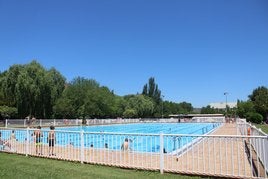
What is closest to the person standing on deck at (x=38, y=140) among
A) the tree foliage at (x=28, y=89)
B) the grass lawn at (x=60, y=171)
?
the grass lawn at (x=60, y=171)

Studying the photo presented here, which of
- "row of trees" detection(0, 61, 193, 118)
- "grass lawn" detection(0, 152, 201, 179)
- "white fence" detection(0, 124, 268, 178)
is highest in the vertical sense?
"row of trees" detection(0, 61, 193, 118)

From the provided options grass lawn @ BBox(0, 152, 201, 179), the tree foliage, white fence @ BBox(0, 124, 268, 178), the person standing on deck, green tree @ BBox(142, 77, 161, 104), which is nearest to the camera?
grass lawn @ BBox(0, 152, 201, 179)

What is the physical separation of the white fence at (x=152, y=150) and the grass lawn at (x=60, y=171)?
1.71ft

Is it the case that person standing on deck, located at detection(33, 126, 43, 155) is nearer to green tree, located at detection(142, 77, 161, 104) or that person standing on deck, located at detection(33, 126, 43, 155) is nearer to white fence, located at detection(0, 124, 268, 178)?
white fence, located at detection(0, 124, 268, 178)

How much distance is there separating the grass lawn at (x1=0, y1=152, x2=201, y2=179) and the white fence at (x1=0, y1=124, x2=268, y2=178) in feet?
1.71

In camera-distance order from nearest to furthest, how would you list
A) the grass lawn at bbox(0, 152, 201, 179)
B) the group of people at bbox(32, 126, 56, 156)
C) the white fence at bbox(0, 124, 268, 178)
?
1. the grass lawn at bbox(0, 152, 201, 179)
2. the white fence at bbox(0, 124, 268, 178)
3. the group of people at bbox(32, 126, 56, 156)

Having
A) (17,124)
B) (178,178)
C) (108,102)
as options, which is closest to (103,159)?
(178,178)

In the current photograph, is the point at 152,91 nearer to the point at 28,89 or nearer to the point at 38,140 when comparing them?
the point at 28,89

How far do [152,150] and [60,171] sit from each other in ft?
11.3

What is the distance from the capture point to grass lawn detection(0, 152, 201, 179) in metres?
10.1

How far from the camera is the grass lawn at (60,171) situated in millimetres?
10148

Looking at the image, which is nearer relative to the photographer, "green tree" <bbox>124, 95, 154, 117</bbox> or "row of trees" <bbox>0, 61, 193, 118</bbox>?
"row of trees" <bbox>0, 61, 193, 118</bbox>

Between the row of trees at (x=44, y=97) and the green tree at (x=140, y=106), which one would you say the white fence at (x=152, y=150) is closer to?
the row of trees at (x=44, y=97)

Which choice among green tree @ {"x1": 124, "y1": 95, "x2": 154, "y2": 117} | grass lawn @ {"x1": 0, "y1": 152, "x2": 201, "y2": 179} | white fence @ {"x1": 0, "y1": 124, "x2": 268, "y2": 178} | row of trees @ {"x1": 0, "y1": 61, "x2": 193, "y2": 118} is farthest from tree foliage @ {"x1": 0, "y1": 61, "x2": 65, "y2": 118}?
grass lawn @ {"x1": 0, "y1": 152, "x2": 201, "y2": 179}
